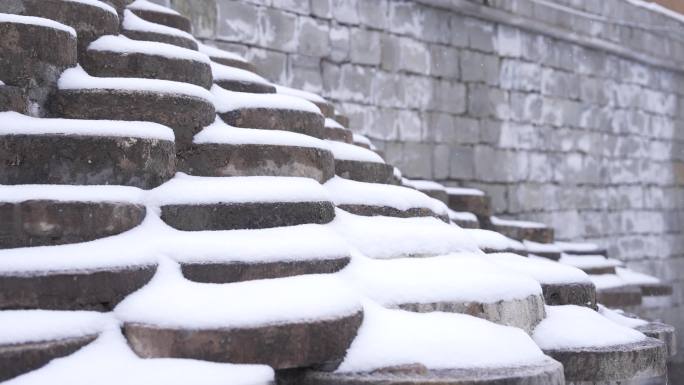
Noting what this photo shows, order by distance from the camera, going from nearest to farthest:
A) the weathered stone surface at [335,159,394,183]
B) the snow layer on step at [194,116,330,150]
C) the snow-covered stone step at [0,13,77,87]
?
the snow-covered stone step at [0,13,77,87]
the snow layer on step at [194,116,330,150]
the weathered stone surface at [335,159,394,183]

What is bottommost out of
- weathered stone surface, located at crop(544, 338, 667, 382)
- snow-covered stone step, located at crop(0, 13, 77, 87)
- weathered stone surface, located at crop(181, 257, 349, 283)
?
weathered stone surface, located at crop(544, 338, 667, 382)

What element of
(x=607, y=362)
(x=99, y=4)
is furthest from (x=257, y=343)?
(x=99, y=4)

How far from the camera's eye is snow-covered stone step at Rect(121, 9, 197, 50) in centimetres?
356

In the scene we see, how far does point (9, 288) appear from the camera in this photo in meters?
2.18

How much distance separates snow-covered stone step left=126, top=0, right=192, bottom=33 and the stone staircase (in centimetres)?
31

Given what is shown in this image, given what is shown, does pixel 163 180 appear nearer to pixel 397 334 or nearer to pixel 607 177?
pixel 397 334

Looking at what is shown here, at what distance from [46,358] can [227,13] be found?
368 cm

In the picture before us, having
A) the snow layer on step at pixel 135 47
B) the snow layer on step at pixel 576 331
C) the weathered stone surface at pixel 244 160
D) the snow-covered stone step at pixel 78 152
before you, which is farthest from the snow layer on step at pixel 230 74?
the snow layer on step at pixel 576 331

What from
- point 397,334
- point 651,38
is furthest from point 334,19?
point 651,38

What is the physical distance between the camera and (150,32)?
11.8 ft

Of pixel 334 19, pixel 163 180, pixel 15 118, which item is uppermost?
pixel 334 19

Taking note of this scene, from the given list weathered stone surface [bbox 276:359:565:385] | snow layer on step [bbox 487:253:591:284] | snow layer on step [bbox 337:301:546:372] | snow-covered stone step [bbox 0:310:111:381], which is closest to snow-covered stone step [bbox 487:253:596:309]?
snow layer on step [bbox 487:253:591:284]

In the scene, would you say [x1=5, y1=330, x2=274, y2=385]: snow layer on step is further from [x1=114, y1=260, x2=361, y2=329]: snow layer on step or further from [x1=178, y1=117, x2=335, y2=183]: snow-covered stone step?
[x1=178, y1=117, x2=335, y2=183]: snow-covered stone step

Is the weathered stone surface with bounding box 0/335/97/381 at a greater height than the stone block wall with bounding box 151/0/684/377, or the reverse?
the stone block wall with bounding box 151/0/684/377
